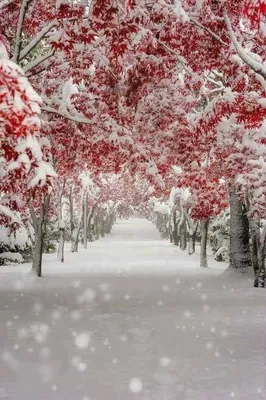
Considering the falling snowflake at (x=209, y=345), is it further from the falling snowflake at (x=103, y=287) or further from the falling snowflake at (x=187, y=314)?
the falling snowflake at (x=103, y=287)

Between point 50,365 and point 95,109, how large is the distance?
7277 mm

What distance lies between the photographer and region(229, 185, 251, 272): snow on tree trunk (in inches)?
698

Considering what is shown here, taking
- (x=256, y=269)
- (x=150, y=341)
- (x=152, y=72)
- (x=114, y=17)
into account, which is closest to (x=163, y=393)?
(x=150, y=341)

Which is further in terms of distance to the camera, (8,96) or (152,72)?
(152,72)

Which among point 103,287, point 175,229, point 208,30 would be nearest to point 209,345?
point 208,30

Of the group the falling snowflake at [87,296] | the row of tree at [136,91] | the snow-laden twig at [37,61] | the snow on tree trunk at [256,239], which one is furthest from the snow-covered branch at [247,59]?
the snow on tree trunk at [256,239]

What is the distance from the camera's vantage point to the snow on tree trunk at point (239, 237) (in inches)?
698

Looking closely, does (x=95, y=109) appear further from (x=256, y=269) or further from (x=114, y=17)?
(x=256, y=269)

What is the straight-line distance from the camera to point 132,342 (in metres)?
8.16

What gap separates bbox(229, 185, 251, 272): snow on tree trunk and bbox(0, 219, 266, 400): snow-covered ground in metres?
2.22

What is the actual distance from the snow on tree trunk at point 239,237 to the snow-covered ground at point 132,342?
2.22 meters

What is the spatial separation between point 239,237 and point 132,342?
10.3 meters

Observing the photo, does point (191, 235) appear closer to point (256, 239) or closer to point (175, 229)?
point (175, 229)

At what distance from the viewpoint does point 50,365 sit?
22.3 feet
